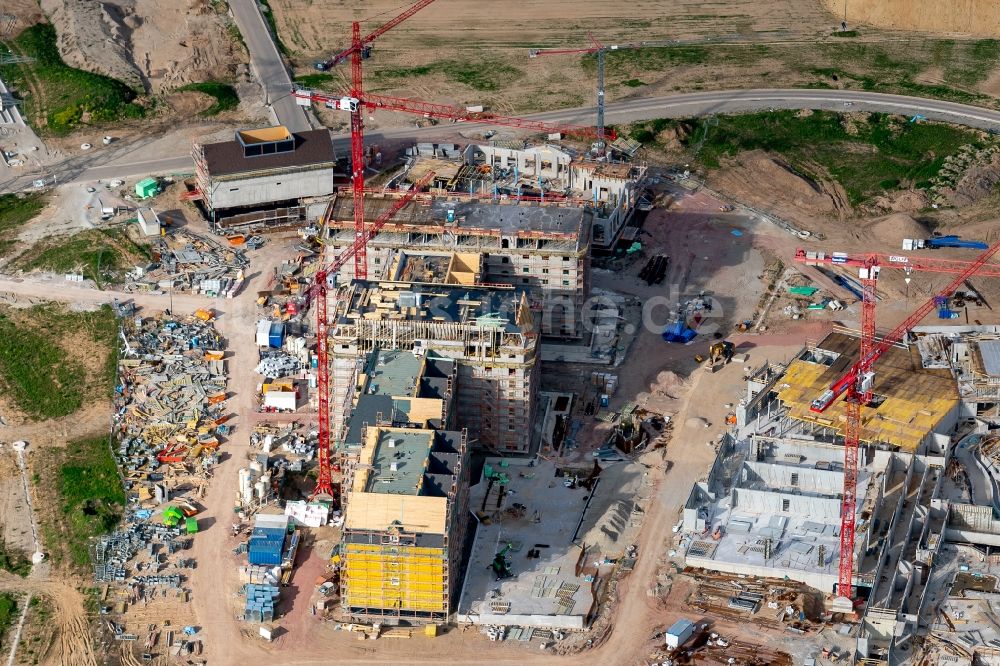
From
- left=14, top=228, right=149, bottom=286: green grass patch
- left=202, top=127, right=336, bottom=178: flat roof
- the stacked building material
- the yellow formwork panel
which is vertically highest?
left=202, top=127, right=336, bottom=178: flat roof

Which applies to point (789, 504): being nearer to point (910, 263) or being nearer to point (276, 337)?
point (910, 263)

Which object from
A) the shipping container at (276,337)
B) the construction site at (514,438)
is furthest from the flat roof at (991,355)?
the shipping container at (276,337)

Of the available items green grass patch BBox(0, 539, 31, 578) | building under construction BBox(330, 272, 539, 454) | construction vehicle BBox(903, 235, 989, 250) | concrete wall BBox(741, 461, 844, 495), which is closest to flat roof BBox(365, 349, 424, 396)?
building under construction BBox(330, 272, 539, 454)

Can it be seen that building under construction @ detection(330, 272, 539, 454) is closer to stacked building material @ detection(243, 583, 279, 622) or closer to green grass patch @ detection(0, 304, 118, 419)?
stacked building material @ detection(243, 583, 279, 622)

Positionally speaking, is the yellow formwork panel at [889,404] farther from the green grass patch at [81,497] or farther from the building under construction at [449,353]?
the green grass patch at [81,497]

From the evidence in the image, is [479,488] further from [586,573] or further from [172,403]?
[172,403]
